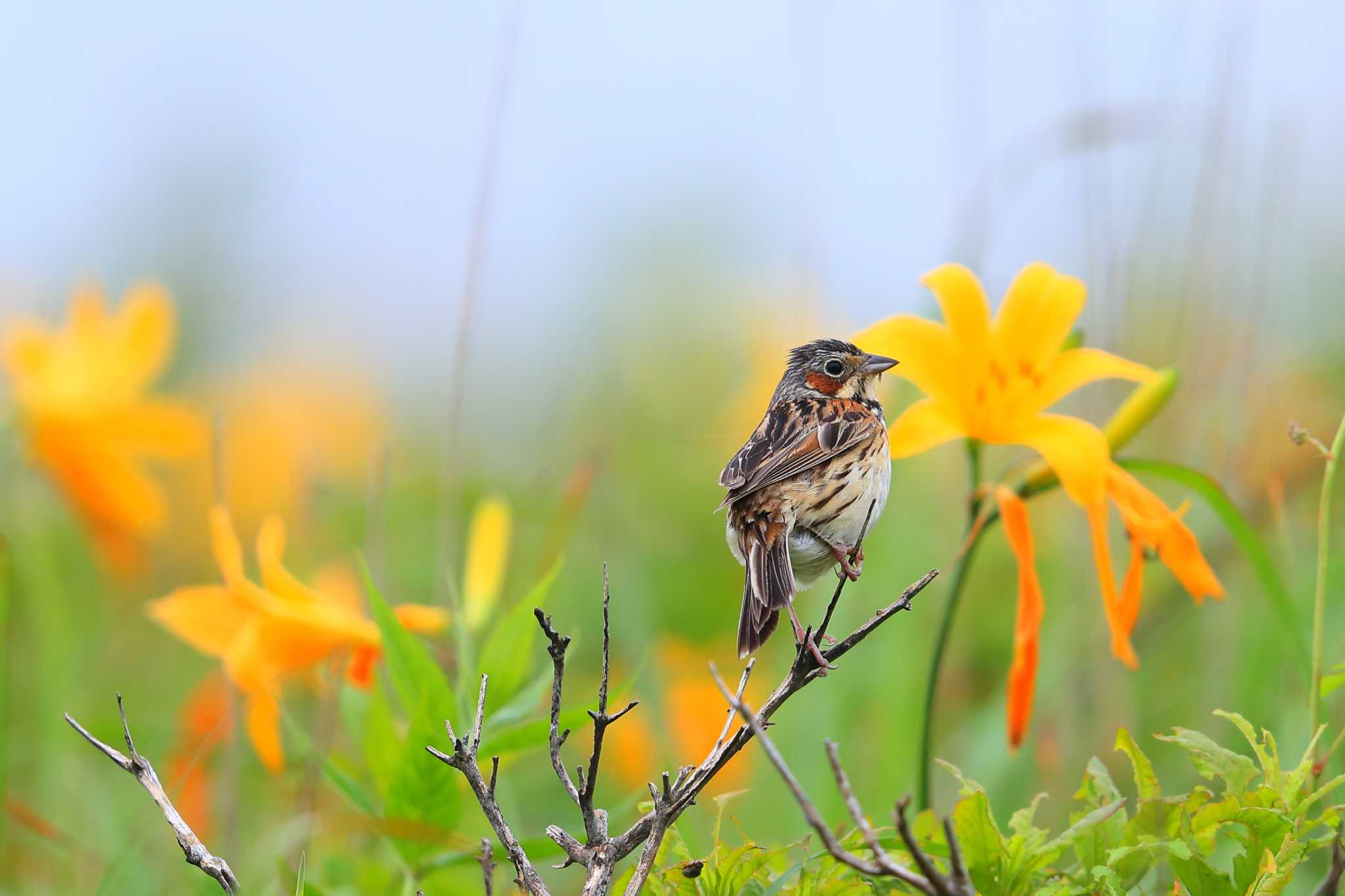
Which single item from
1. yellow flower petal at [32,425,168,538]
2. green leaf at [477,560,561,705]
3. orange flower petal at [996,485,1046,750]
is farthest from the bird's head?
yellow flower petal at [32,425,168,538]

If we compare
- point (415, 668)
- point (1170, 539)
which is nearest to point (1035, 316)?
point (1170, 539)

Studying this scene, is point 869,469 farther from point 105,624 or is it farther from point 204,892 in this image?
Result: point 105,624

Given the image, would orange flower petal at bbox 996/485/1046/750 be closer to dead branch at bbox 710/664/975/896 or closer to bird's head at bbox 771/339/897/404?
bird's head at bbox 771/339/897/404

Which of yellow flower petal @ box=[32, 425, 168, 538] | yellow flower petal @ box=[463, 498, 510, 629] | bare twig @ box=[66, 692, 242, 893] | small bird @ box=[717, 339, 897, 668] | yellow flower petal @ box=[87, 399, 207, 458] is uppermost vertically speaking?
small bird @ box=[717, 339, 897, 668]

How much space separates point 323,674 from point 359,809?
0.32 meters

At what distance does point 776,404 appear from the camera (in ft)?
4.50

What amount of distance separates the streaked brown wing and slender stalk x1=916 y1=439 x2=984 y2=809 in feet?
1.08

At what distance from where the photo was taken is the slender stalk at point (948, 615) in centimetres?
162

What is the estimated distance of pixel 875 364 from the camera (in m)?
1.38

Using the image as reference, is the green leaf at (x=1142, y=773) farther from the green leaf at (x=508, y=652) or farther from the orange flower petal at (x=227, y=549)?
the orange flower petal at (x=227, y=549)

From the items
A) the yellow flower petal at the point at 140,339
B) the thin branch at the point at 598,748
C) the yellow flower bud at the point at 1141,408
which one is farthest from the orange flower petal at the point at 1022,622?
the yellow flower petal at the point at 140,339

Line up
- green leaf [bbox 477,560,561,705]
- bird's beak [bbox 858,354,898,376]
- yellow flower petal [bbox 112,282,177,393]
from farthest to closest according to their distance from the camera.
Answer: yellow flower petal [bbox 112,282,177,393] → green leaf [bbox 477,560,561,705] → bird's beak [bbox 858,354,898,376]

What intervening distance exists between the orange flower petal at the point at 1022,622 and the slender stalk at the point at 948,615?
0.29 ft

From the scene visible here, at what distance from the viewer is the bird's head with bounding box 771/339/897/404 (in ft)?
4.48
